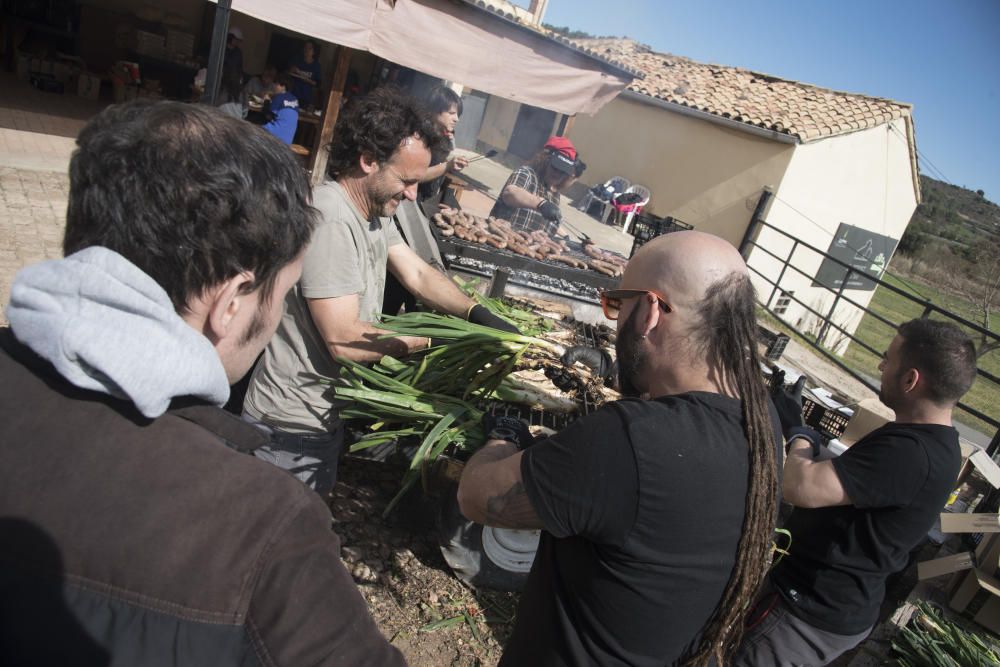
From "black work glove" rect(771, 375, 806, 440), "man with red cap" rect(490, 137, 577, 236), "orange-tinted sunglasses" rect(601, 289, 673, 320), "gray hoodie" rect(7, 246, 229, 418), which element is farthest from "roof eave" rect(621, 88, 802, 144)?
"gray hoodie" rect(7, 246, 229, 418)

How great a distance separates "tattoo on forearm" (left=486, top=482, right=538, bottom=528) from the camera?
1515 millimetres

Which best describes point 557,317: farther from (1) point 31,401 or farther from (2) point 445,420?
(1) point 31,401

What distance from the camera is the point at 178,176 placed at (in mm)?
906

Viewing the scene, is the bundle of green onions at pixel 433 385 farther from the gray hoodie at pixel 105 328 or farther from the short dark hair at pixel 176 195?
the gray hoodie at pixel 105 328

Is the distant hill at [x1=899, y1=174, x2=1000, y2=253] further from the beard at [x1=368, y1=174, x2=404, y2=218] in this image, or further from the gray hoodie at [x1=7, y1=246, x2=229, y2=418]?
the gray hoodie at [x1=7, y1=246, x2=229, y2=418]

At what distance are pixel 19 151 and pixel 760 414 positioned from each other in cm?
951

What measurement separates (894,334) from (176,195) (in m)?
27.1

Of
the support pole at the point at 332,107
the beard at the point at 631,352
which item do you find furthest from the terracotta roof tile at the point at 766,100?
the beard at the point at 631,352

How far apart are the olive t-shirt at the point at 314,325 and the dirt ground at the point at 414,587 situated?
116 centimetres

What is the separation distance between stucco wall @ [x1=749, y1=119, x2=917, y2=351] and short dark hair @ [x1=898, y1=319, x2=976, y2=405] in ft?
46.8

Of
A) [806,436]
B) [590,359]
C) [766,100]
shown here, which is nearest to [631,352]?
[806,436]

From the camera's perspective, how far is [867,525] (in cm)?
243

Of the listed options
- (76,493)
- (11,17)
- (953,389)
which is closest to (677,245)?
(76,493)

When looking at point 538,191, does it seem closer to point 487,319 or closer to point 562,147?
point 562,147
